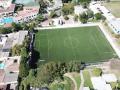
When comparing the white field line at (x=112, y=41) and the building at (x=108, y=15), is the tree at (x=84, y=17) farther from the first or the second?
the white field line at (x=112, y=41)

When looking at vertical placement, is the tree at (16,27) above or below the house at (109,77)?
below

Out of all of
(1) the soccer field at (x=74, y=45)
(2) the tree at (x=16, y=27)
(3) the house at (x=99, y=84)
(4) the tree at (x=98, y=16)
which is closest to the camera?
(3) the house at (x=99, y=84)

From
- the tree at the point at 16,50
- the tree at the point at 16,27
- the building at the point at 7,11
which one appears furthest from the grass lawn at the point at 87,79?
the building at the point at 7,11

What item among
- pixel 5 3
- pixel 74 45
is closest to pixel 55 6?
pixel 5 3

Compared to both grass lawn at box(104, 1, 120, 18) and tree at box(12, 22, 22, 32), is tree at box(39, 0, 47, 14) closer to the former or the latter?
tree at box(12, 22, 22, 32)

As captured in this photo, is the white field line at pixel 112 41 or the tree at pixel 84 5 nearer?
the white field line at pixel 112 41

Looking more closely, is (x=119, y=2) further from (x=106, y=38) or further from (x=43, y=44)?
(x=43, y=44)

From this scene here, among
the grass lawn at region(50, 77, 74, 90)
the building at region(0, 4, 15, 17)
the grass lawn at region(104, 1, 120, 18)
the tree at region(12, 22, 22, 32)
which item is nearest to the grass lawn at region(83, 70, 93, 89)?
the grass lawn at region(50, 77, 74, 90)
